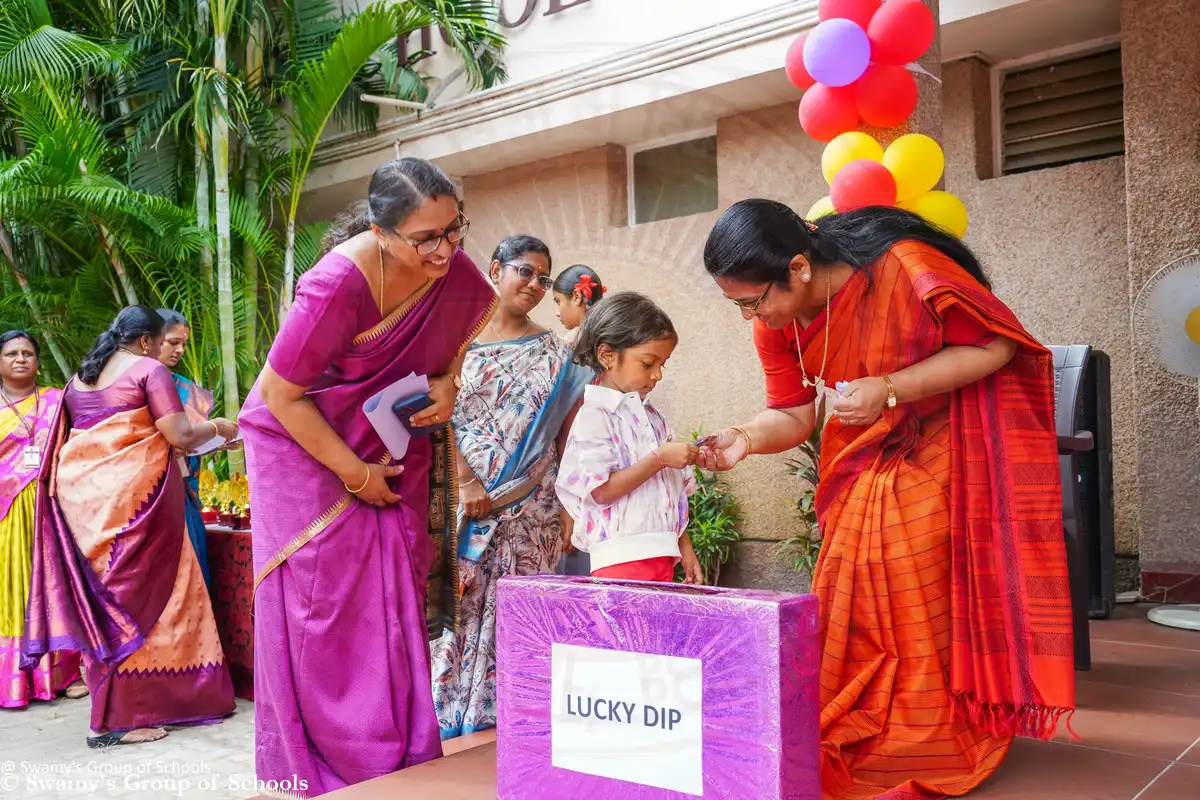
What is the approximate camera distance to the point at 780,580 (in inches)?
218

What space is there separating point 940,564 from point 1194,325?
2.45 metres

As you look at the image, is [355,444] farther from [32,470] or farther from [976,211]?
[976,211]

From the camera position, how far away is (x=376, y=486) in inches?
94.8

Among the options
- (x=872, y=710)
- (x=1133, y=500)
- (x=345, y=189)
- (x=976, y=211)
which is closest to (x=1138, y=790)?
(x=872, y=710)

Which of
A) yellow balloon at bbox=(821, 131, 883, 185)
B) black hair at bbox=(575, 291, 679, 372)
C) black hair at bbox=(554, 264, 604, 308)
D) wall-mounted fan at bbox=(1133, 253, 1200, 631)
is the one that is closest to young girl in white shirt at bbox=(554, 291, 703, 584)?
black hair at bbox=(575, 291, 679, 372)

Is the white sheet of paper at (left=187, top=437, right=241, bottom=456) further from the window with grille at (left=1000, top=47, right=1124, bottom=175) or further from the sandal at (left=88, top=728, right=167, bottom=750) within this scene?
the window with grille at (left=1000, top=47, right=1124, bottom=175)

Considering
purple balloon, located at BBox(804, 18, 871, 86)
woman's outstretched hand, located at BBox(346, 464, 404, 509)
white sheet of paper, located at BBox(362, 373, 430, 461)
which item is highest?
purple balloon, located at BBox(804, 18, 871, 86)

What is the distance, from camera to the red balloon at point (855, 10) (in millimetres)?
3635

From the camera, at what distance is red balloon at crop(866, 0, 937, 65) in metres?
3.44

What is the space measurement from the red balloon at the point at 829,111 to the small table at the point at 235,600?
9.38 ft

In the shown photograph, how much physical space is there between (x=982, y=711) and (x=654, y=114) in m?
4.52

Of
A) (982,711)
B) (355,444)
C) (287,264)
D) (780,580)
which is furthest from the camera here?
(287,264)

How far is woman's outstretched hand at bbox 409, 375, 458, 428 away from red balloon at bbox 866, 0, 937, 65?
1.97 metres

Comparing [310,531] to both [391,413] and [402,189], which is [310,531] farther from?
[402,189]
